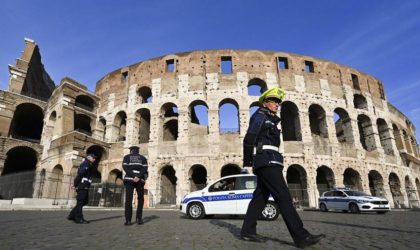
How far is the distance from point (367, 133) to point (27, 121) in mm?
35740

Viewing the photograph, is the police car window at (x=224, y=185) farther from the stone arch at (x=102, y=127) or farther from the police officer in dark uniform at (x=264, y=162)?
the stone arch at (x=102, y=127)

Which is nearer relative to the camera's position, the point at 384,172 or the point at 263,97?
the point at 263,97

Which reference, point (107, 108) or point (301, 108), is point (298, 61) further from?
point (107, 108)

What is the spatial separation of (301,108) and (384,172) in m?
9.00

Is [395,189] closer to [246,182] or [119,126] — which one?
[246,182]

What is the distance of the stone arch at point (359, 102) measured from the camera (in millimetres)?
24358

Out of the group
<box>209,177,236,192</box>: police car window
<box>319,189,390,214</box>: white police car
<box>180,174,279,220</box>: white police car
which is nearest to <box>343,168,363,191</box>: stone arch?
<box>319,189,390,214</box>: white police car

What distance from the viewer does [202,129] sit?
21016 millimetres

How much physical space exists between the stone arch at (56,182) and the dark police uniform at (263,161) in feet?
63.1

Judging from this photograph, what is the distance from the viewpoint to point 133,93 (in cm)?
2342

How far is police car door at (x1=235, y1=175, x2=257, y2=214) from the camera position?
8.40 meters

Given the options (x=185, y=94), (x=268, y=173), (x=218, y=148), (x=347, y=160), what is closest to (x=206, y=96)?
(x=185, y=94)

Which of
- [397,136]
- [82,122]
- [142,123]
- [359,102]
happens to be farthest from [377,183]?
[82,122]

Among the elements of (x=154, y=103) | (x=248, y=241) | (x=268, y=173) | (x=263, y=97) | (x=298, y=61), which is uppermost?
(x=298, y=61)
